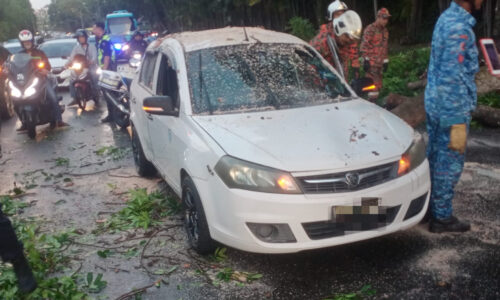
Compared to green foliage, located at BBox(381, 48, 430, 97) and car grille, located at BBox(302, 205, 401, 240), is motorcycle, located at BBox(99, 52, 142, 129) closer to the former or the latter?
green foliage, located at BBox(381, 48, 430, 97)

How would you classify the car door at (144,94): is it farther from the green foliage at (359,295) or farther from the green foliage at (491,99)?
the green foliage at (491,99)

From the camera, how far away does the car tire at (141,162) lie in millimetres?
7031

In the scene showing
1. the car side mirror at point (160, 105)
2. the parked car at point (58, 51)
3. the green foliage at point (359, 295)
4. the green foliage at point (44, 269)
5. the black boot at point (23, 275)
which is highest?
the car side mirror at point (160, 105)

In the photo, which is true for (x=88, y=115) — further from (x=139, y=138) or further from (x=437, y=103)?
(x=437, y=103)

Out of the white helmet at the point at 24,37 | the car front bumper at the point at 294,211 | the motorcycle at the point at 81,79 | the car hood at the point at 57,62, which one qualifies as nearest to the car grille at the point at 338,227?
the car front bumper at the point at 294,211

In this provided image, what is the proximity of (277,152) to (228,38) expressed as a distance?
210 cm

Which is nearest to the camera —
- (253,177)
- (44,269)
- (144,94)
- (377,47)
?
(253,177)

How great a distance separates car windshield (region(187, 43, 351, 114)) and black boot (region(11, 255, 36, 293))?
1824 mm

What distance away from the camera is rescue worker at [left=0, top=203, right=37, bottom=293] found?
3.87 m

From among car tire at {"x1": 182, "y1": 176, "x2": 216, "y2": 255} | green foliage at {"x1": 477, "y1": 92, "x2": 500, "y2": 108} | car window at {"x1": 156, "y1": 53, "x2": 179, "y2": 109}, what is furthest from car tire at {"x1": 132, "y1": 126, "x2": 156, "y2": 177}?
green foliage at {"x1": 477, "y1": 92, "x2": 500, "y2": 108}

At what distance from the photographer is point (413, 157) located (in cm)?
427

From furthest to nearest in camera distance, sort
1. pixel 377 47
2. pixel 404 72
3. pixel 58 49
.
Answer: pixel 58 49, pixel 404 72, pixel 377 47

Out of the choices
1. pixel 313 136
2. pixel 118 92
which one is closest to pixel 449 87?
pixel 313 136

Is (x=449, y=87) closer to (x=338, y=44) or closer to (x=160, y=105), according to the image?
(x=160, y=105)
